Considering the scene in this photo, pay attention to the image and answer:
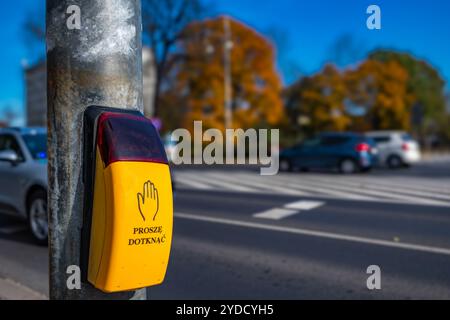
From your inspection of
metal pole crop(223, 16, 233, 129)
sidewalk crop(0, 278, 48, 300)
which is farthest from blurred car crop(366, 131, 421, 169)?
sidewalk crop(0, 278, 48, 300)

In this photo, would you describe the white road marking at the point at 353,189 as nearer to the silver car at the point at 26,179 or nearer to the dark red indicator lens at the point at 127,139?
the silver car at the point at 26,179

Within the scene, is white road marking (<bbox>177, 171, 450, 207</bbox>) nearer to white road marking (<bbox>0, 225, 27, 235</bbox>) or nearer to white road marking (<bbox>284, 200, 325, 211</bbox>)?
white road marking (<bbox>284, 200, 325, 211</bbox>)

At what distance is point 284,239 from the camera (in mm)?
6488

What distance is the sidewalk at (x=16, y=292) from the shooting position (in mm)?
3912

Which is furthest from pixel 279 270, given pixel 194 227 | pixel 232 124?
pixel 232 124

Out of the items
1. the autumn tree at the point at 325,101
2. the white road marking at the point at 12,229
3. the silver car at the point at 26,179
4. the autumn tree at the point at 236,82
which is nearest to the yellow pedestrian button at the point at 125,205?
the silver car at the point at 26,179

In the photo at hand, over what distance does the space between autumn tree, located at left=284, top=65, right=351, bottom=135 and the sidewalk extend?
3908cm

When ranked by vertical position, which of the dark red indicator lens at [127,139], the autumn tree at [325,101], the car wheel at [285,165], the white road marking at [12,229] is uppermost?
the autumn tree at [325,101]

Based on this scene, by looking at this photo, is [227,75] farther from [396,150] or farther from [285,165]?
[285,165]

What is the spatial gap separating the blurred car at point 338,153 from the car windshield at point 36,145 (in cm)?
1337

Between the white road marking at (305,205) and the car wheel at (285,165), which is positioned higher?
the car wheel at (285,165)

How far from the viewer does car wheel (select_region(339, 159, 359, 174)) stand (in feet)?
59.7

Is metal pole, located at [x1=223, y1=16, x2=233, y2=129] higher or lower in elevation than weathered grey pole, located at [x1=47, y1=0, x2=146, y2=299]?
higher
